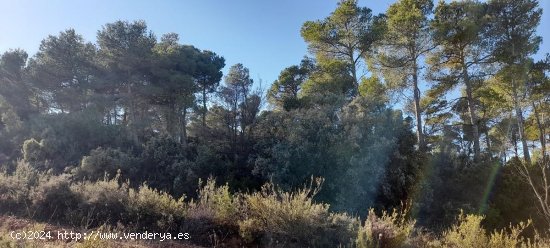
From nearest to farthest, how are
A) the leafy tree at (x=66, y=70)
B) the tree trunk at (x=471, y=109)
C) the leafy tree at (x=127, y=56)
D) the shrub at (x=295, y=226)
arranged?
the shrub at (x=295, y=226) → the tree trunk at (x=471, y=109) → the leafy tree at (x=127, y=56) → the leafy tree at (x=66, y=70)

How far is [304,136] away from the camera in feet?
43.2

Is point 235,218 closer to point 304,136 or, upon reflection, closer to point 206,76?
point 304,136

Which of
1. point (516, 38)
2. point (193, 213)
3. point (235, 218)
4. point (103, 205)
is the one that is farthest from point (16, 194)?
point (516, 38)

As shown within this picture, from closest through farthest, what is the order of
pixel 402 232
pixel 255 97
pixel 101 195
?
1. pixel 402 232
2. pixel 101 195
3. pixel 255 97

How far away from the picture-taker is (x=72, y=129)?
60.3ft

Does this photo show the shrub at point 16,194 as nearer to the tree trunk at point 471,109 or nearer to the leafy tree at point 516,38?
the tree trunk at point 471,109

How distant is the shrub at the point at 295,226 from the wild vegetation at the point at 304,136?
0.02 metres

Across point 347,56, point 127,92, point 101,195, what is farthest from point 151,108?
point 101,195

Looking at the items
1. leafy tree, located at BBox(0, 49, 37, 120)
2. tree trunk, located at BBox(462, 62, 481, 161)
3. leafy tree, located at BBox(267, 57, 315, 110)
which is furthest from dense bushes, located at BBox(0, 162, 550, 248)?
leafy tree, located at BBox(0, 49, 37, 120)

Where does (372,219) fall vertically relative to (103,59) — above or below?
below

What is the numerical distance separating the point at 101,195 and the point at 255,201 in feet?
10.0

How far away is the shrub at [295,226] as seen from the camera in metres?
5.03

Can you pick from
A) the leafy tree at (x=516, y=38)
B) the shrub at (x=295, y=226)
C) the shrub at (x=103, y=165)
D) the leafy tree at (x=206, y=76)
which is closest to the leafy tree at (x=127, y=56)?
the leafy tree at (x=206, y=76)

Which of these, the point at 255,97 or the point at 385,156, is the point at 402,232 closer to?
the point at 385,156
